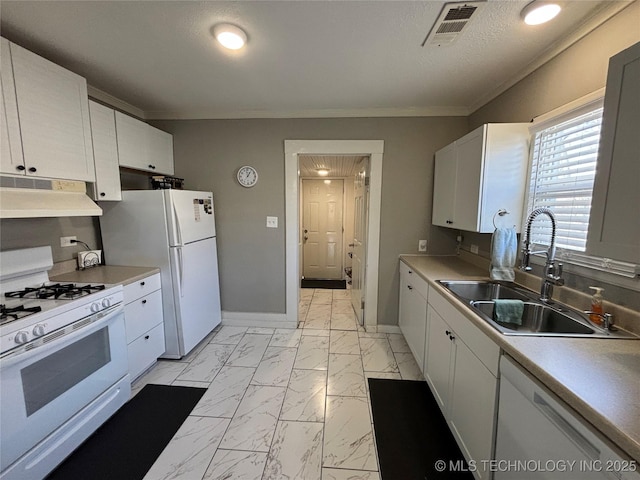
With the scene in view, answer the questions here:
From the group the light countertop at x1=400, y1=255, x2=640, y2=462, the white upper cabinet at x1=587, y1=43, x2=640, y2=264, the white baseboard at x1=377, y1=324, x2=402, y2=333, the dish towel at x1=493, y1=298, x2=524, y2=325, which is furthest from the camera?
the white baseboard at x1=377, y1=324, x2=402, y2=333

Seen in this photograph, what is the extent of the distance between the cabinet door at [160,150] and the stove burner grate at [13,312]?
1700mm

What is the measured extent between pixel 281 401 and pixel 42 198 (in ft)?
7.03

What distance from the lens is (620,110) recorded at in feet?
2.96

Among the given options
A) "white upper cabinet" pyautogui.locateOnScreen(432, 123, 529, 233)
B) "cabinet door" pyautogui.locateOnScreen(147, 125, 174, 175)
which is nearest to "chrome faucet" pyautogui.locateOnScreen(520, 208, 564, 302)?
"white upper cabinet" pyautogui.locateOnScreen(432, 123, 529, 233)

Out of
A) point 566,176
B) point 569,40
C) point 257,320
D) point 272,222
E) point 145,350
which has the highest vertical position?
point 569,40

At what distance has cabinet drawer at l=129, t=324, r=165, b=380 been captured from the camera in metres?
2.10

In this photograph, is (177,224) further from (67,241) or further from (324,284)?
(324,284)

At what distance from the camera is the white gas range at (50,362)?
4.08 feet

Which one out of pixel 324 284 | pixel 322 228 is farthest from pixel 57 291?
pixel 322 228

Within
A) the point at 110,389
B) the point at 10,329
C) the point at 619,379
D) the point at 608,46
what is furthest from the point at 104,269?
the point at 608,46

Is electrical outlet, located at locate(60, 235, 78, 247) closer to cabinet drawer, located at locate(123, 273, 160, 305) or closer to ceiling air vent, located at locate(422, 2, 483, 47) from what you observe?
cabinet drawer, located at locate(123, 273, 160, 305)

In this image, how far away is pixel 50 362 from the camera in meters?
1.43

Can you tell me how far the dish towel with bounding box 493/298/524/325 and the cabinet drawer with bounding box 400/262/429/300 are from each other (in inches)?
21.7

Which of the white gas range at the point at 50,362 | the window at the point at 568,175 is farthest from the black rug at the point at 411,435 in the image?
the white gas range at the point at 50,362
